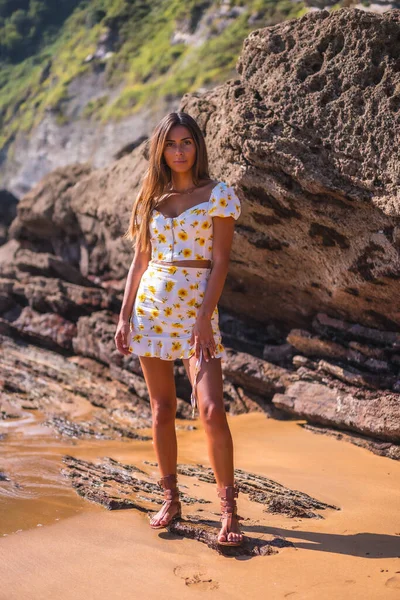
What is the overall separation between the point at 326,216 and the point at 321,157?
43 cm

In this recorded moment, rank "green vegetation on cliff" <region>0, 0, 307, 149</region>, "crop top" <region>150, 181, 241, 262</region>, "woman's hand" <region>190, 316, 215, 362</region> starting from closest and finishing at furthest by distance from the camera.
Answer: "woman's hand" <region>190, 316, 215, 362</region> → "crop top" <region>150, 181, 241, 262</region> → "green vegetation on cliff" <region>0, 0, 307, 149</region>

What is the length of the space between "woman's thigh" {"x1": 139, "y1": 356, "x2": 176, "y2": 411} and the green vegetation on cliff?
697 inches

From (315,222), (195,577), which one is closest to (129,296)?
(195,577)

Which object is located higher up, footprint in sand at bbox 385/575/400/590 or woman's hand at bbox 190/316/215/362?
woman's hand at bbox 190/316/215/362

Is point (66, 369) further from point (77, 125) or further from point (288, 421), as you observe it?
point (77, 125)

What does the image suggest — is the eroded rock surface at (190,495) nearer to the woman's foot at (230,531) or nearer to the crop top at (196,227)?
the woman's foot at (230,531)

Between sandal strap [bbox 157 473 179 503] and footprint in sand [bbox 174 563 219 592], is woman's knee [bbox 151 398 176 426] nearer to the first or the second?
sandal strap [bbox 157 473 179 503]

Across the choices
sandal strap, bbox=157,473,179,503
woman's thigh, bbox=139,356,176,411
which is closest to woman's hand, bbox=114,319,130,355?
woman's thigh, bbox=139,356,176,411

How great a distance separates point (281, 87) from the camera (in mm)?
5117

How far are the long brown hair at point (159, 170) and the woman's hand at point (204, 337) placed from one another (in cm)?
63

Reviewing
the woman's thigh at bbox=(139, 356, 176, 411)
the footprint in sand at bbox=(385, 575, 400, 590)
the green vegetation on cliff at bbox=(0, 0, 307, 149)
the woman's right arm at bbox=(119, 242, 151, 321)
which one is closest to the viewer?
the footprint in sand at bbox=(385, 575, 400, 590)

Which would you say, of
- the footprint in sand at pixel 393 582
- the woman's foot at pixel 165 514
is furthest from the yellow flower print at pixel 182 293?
the footprint in sand at pixel 393 582

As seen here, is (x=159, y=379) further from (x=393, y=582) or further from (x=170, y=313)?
(x=393, y=582)

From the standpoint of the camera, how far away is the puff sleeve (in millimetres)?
3492
